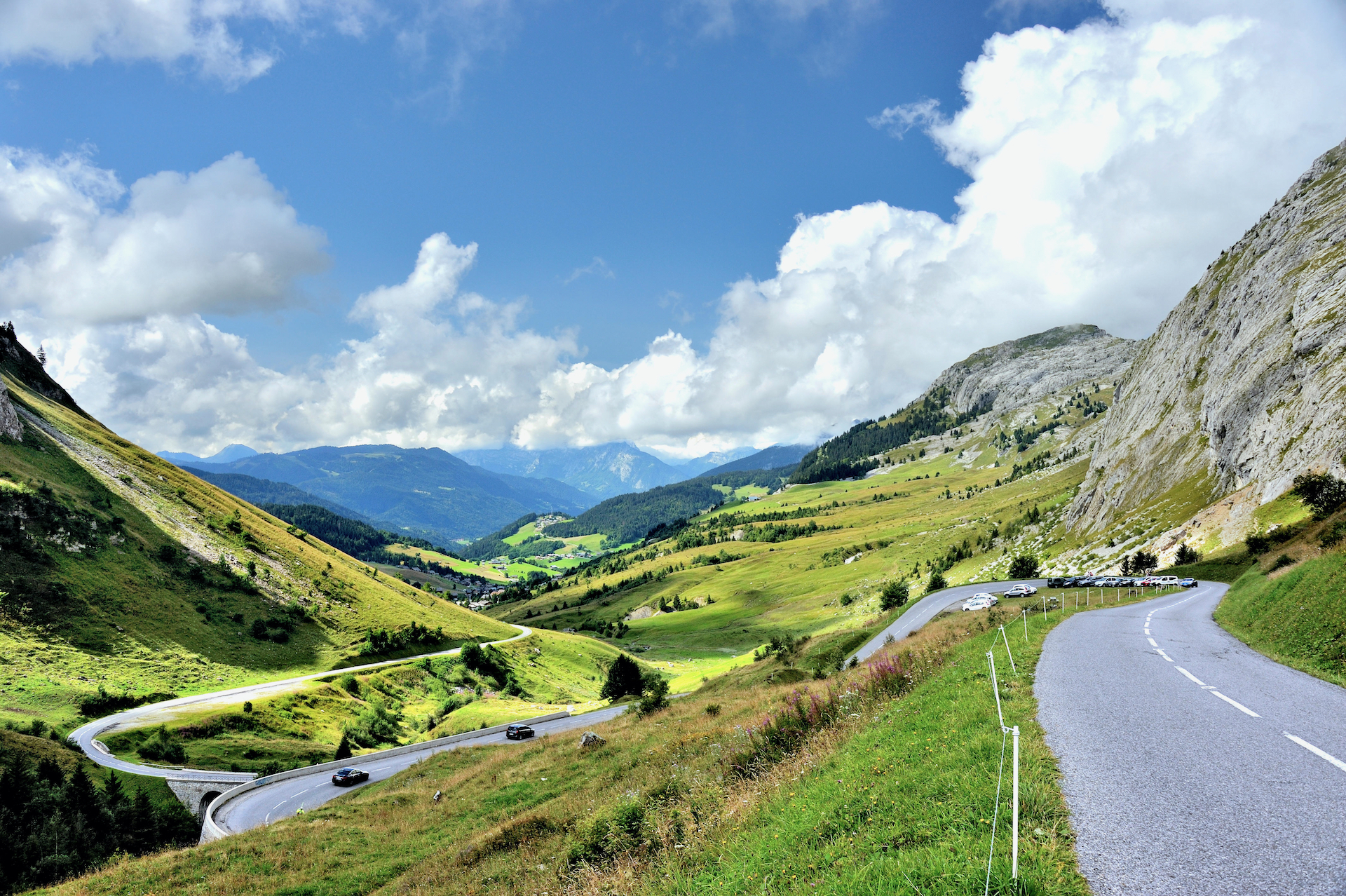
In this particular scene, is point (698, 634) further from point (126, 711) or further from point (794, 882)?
point (794, 882)

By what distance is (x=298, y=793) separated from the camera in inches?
1681

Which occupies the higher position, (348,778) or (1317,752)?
(1317,752)

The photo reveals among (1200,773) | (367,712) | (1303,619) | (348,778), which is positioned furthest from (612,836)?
(367,712)

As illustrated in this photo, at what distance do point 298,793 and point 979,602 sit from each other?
206ft

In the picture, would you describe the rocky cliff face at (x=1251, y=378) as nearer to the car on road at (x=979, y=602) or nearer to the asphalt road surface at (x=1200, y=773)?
the car on road at (x=979, y=602)

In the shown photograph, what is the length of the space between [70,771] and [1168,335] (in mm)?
185660

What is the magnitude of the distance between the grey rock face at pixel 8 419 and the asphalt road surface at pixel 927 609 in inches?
4560

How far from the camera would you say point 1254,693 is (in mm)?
14945

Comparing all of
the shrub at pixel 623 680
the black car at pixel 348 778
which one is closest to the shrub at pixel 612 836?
the black car at pixel 348 778

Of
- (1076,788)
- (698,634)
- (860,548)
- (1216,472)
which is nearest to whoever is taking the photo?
(1076,788)

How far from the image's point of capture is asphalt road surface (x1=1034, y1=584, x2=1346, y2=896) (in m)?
6.55

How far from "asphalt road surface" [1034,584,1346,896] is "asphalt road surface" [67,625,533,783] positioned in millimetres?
62261

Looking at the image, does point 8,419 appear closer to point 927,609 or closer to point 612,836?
point 612,836

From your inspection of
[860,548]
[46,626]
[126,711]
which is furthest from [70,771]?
[860,548]
